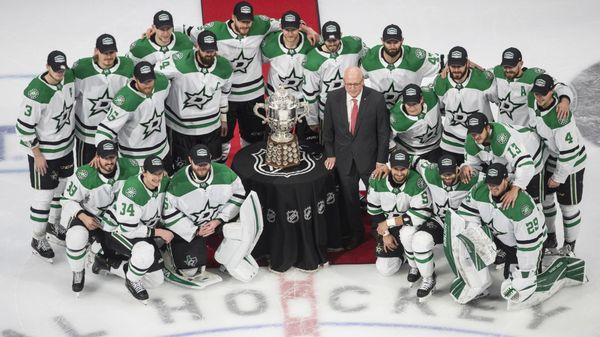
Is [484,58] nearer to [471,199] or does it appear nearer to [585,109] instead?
[585,109]

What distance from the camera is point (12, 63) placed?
11.7 meters

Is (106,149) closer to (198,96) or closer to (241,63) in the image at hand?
(198,96)

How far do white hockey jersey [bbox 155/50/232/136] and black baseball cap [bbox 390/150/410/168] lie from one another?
1.38 meters

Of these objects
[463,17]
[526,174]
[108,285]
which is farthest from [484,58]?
[108,285]

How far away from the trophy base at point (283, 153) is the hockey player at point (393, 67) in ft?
2.36

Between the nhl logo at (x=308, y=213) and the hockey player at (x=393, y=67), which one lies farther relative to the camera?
the hockey player at (x=393, y=67)

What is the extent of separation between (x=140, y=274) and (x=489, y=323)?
2.18 metres

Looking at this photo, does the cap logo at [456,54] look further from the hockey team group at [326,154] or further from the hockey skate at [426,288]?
the hockey skate at [426,288]

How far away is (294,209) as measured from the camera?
338 inches

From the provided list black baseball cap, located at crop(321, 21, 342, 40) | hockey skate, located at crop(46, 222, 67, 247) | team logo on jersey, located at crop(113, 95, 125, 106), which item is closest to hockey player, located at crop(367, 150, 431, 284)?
black baseball cap, located at crop(321, 21, 342, 40)

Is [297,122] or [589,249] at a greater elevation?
[297,122]

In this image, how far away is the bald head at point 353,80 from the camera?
8.59 meters

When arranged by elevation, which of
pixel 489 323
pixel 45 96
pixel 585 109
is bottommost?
pixel 489 323

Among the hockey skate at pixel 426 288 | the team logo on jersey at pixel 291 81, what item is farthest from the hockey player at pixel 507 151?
the team logo on jersey at pixel 291 81
